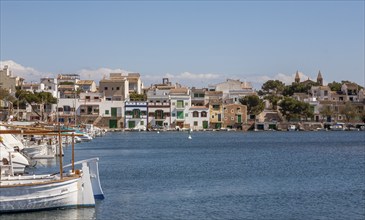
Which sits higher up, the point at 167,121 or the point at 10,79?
the point at 10,79

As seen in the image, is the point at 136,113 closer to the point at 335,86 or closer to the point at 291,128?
the point at 291,128

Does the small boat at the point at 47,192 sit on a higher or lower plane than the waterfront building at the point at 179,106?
lower

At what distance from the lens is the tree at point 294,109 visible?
129 m

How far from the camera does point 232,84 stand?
13600cm

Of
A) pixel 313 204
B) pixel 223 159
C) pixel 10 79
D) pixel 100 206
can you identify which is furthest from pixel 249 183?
pixel 10 79

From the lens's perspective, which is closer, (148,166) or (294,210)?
(294,210)

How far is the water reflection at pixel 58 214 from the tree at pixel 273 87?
435 feet

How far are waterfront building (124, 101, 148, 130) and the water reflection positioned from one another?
9057 centimetres

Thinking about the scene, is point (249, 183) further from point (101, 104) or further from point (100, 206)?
point (101, 104)

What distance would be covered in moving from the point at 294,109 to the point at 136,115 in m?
30.2

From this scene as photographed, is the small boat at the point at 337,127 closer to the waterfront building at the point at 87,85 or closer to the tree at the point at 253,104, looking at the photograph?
the tree at the point at 253,104

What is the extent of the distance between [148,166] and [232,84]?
8804 cm

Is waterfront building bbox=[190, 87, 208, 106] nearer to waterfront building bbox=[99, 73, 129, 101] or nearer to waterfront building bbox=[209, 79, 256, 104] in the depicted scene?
waterfront building bbox=[209, 79, 256, 104]

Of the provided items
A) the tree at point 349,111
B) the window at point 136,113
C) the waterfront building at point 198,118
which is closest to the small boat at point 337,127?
the tree at point 349,111
